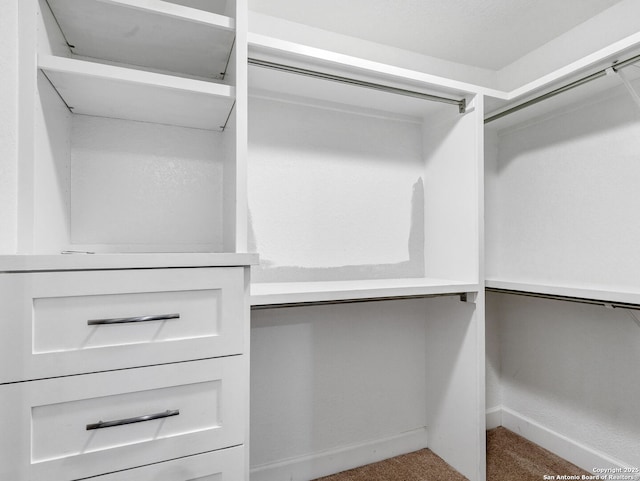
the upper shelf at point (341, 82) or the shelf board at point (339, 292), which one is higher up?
the upper shelf at point (341, 82)

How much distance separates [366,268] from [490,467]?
3.52 feet

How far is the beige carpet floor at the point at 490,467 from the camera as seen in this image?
158 cm

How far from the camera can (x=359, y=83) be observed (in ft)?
4.63

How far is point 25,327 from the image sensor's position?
30.4 inches

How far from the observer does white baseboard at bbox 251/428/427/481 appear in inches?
59.9

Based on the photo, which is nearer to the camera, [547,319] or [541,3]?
[541,3]

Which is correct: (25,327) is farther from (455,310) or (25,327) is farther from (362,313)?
(455,310)

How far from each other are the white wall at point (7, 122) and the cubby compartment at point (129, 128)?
0.37 feet

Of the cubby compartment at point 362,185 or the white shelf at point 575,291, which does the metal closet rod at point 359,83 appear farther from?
the white shelf at point 575,291

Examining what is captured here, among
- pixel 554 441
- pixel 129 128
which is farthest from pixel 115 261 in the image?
pixel 554 441

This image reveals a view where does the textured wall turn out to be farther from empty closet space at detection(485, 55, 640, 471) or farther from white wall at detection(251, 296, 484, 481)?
empty closet space at detection(485, 55, 640, 471)

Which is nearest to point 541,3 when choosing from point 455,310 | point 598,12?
point 598,12

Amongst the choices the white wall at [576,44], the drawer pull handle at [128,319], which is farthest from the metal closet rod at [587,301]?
the drawer pull handle at [128,319]

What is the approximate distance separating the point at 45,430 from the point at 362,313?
1244 millimetres
